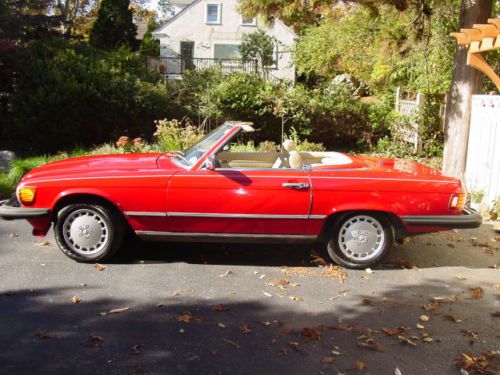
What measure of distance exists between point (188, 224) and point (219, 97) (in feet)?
29.6

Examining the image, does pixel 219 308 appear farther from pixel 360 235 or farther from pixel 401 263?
pixel 401 263

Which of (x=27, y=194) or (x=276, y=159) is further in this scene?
(x=276, y=159)

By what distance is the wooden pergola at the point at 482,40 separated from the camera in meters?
7.11

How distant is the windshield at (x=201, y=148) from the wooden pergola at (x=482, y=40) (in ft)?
12.5

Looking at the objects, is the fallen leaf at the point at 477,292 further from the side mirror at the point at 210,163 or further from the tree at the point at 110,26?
the tree at the point at 110,26

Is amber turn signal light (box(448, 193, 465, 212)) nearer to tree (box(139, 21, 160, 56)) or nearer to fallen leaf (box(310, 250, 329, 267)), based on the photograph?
fallen leaf (box(310, 250, 329, 267))

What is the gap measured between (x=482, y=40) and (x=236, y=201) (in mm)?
4501

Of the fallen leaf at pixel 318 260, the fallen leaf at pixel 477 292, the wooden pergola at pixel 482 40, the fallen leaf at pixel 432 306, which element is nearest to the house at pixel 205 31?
the wooden pergola at pixel 482 40

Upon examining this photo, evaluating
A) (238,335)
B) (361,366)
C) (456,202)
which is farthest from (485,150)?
(238,335)

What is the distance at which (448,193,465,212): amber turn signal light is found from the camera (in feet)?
17.8

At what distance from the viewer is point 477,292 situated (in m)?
5.07

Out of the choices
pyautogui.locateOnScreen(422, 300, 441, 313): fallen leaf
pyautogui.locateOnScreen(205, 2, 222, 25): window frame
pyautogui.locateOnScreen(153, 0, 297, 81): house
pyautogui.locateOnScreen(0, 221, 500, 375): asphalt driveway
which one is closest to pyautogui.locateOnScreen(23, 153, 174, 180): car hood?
pyautogui.locateOnScreen(0, 221, 500, 375): asphalt driveway

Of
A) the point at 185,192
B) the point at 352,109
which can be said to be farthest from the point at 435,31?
the point at 185,192

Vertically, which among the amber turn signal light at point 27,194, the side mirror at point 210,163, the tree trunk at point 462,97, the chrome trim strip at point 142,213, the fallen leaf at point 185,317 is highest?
the tree trunk at point 462,97
